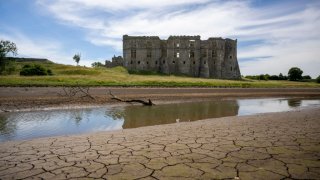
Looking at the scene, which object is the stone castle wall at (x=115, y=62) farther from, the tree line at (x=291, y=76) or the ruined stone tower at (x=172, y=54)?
the tree line at (x=291, y=76)

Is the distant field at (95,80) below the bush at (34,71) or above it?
below

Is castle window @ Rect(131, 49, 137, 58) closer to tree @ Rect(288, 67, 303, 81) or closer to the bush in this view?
the bush

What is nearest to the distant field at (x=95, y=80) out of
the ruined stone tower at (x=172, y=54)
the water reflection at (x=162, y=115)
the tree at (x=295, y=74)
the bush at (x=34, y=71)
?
the bush at (x=34, y=71)

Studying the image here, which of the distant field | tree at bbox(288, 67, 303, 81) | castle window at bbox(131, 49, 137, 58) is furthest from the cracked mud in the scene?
tree at bbox(288, 67, 303, 81)

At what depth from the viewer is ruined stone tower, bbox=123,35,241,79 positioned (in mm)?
63906

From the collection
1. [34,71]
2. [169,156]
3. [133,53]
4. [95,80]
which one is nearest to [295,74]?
[133,53]

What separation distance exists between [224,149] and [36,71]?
4143cm

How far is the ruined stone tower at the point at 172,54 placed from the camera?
63906mm

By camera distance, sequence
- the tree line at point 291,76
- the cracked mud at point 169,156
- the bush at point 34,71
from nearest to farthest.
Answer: the cracked mud at point 169,156 < the bush at point 34,71 < the tree line at point 291,76

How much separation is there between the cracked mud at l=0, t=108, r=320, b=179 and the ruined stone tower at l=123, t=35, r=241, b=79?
56.7 m

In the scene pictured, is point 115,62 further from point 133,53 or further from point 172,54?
point 172,54

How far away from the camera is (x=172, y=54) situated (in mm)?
64125

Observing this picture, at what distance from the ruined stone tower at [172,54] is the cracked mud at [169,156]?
56.7 meters

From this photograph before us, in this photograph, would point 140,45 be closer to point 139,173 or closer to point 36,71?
point 36,71
